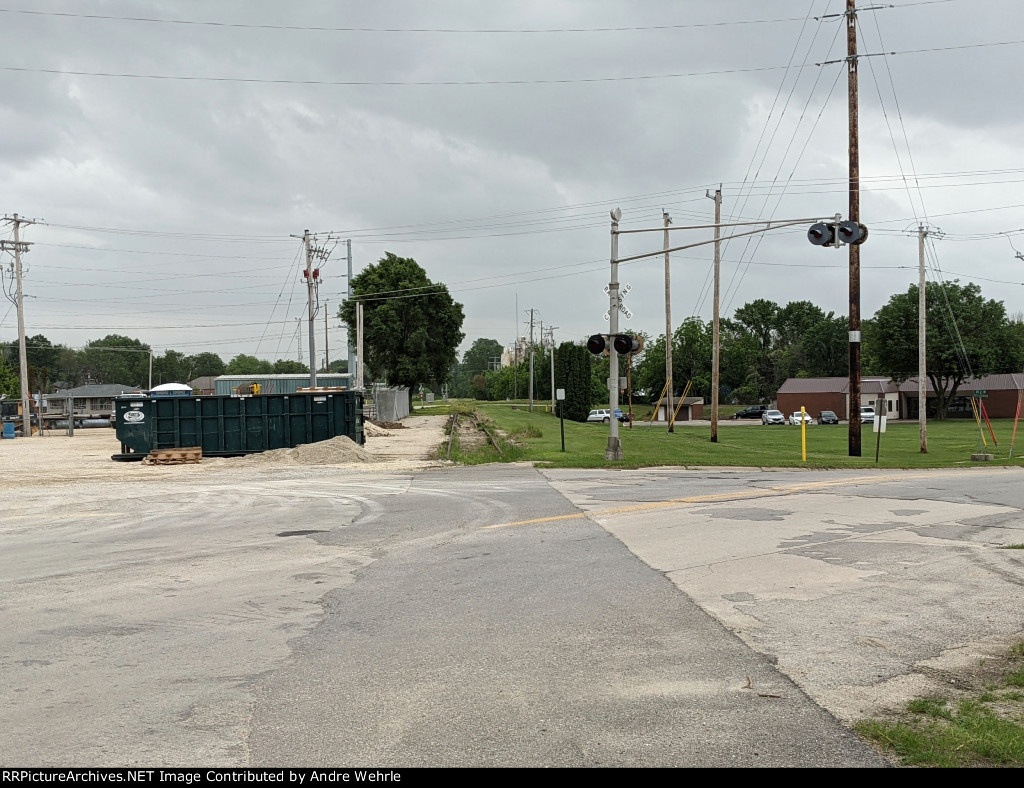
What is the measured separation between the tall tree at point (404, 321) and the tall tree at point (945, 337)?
43.3 meters

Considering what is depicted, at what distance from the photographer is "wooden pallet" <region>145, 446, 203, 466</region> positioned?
28.8 meters

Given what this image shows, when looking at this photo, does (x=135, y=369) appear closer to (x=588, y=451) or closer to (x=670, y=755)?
(x=588, y=451)

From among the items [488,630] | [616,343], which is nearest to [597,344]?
[616,343]

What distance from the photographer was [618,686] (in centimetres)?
583

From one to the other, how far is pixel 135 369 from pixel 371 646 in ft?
636

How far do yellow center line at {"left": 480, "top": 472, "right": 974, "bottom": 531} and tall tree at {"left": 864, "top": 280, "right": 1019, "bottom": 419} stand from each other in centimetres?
6639

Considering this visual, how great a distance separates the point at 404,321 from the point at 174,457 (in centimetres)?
4580

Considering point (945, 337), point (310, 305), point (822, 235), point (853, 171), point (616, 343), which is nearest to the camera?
point (822, 235)

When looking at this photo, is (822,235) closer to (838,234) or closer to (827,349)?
(838,234)

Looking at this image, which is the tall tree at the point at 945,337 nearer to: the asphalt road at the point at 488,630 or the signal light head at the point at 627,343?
the signal light head at the point at 627,343

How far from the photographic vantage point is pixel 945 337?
83062 mm

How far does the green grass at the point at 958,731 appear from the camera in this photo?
456 centimetres

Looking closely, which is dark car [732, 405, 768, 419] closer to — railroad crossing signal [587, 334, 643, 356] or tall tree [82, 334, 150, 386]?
railroad crossing signal [587, 334, 643, 356]
